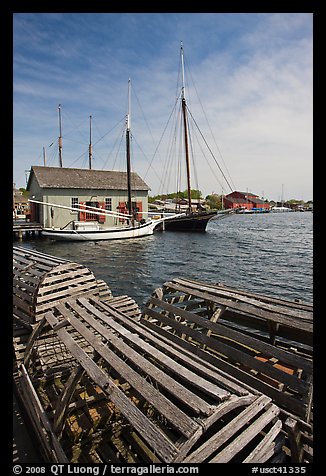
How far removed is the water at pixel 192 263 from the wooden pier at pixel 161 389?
829 cm

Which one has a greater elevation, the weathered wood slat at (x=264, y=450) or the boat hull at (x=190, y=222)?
the boat hull at (x=190, y=222)

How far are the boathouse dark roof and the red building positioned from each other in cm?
9190

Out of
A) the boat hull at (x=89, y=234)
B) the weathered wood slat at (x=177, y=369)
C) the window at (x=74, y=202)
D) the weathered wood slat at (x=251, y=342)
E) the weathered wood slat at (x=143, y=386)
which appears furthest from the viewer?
the window at (x=74, y=202)

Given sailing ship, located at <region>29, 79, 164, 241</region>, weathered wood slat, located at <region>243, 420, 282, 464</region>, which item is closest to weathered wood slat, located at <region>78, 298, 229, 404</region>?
weathered wood slat, located at <region>243, 420, 282, 464</region>

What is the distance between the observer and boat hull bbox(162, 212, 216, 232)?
42.4 m

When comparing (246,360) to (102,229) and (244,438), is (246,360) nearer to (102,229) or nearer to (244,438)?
(244,438)

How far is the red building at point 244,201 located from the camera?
12975 centimetres

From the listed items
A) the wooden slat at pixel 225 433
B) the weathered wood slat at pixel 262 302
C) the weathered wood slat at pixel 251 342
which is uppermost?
the weathered wood slat at pixel 262 302

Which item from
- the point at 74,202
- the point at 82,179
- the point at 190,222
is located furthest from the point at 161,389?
the point at 190,222

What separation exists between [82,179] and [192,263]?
21075mm

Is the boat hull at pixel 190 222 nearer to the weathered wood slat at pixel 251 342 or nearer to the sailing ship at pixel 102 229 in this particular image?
the sailing ship at pixel 102 229

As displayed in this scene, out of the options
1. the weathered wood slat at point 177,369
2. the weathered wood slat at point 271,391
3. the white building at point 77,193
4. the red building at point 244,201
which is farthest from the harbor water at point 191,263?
the red building at point 244,201
